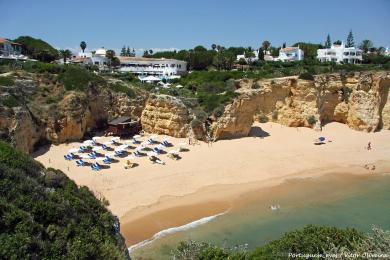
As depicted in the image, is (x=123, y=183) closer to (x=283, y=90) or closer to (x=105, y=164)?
(x=105, y=164)

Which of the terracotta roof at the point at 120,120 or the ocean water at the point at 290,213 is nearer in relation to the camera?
the ocean water at the point at 290,213

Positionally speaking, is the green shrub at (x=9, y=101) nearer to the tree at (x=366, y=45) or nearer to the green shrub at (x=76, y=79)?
the green shrub at (x=76, y=79)

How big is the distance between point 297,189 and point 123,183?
459 inches

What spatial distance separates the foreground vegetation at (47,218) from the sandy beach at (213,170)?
8.69 metres

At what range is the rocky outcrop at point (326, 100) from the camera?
40.7 metres

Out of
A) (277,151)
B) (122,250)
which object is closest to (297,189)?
(277,151)

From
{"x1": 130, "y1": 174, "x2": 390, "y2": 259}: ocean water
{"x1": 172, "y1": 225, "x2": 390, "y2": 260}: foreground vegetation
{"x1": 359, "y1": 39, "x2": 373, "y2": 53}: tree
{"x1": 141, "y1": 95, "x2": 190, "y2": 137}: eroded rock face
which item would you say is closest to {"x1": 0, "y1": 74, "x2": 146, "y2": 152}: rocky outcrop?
{"x1": 141, "y1": 95, "x2": 190, "y2": 137}: eroded rock face

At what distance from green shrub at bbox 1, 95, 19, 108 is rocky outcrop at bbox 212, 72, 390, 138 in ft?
68.1

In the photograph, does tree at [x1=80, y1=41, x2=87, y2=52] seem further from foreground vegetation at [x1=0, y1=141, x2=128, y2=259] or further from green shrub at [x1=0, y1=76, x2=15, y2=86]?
foreground vegetation at [x1=0, y1=141, x2=128, y2=259]

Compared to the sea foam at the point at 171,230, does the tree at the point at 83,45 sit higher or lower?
higher

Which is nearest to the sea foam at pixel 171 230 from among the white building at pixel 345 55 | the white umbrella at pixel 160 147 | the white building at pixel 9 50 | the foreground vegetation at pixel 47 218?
the foreground vegetation at pixel 47 218

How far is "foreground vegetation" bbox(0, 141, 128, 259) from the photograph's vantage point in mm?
8750

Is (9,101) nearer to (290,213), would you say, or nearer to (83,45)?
(290,213)

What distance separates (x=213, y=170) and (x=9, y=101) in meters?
15.4
